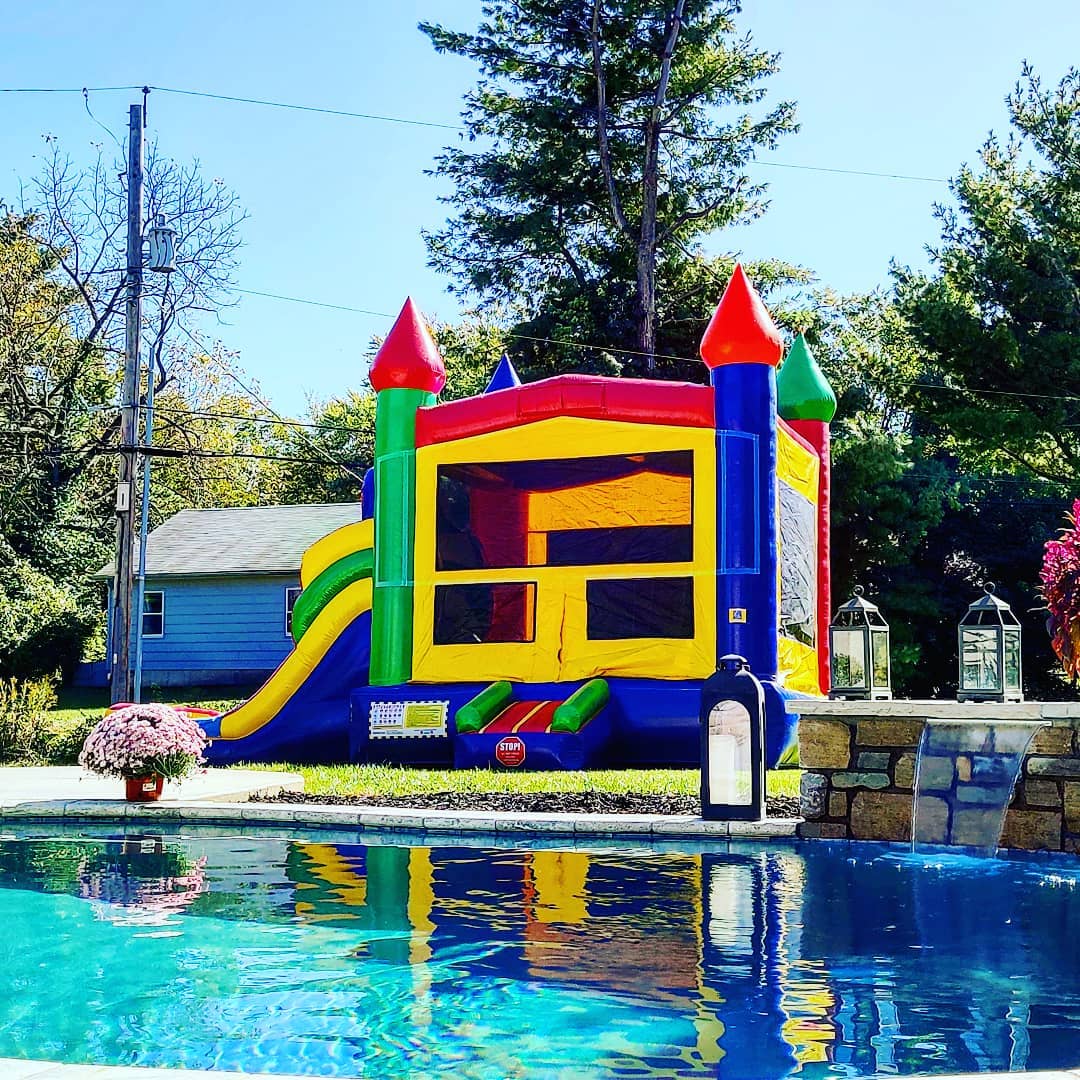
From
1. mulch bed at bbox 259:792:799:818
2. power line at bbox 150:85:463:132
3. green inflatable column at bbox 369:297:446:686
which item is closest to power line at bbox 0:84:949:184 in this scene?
power line at bbox 150:85:463:132

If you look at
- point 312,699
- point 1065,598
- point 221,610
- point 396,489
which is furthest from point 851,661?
point 221,610

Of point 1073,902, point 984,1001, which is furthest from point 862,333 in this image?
point 984,1001

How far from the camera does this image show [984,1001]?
5383mm

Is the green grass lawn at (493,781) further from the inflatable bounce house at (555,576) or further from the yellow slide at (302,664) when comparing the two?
the yellow slide at (302,664)

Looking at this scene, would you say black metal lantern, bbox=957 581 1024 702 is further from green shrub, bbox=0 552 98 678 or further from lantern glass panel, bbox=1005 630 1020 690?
green shrub, bbox=0 552 98 678

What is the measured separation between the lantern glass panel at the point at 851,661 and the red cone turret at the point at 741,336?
640cm

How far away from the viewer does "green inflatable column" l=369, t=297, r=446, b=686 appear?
659 inches

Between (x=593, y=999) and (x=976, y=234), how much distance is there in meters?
25.0

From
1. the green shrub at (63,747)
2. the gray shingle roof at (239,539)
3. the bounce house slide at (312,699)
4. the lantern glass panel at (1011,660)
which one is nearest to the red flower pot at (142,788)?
the bounce house slide at (312,699)

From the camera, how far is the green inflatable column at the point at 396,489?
16750mm

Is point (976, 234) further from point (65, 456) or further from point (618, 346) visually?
point (65, 456)

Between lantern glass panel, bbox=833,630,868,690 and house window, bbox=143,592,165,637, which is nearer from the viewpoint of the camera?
lantern glass panel, bbox=833,630,868,690

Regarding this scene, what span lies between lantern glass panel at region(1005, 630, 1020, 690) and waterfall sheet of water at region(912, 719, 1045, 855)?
51cm

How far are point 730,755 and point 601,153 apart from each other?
2360cm
